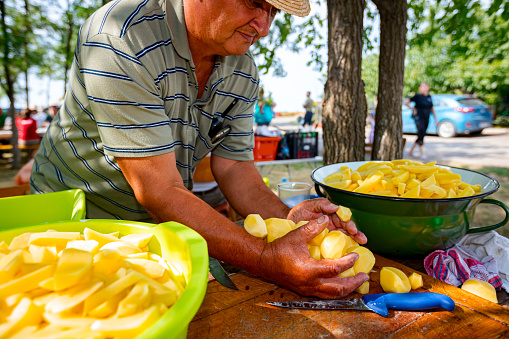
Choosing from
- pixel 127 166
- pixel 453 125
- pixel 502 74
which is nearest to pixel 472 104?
pixel 453 125

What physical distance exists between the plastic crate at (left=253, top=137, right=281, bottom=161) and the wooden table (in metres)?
5.00

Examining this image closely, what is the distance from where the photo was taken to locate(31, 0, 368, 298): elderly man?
1239mm

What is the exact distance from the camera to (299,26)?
5.66m

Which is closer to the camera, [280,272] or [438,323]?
[438,323]

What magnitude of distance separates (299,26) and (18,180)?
456 centimetres

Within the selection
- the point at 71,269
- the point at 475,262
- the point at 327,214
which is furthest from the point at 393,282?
the point at 71,269

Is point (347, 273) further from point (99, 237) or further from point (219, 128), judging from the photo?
point (219, 128)

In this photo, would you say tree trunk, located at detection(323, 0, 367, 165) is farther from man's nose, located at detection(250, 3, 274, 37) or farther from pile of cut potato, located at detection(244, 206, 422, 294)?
pile of cut potato, located at detection(244, 206, 422, 294)

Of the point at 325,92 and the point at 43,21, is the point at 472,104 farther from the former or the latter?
the point at 43,21

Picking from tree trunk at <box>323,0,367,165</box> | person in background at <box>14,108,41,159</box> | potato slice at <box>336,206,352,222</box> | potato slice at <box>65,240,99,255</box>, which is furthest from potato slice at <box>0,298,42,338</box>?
person in background at <box>14,108,41,159</box>

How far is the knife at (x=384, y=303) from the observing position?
105 cm

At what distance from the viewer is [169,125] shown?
5.07ft

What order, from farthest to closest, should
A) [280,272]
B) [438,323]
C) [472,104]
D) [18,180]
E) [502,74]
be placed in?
[502,74] < [472,104] < [18,180] < [280,272] < [438,323]

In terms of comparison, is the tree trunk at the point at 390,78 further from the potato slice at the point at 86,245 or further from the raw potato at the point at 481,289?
the potato slice at the point at 86,245
